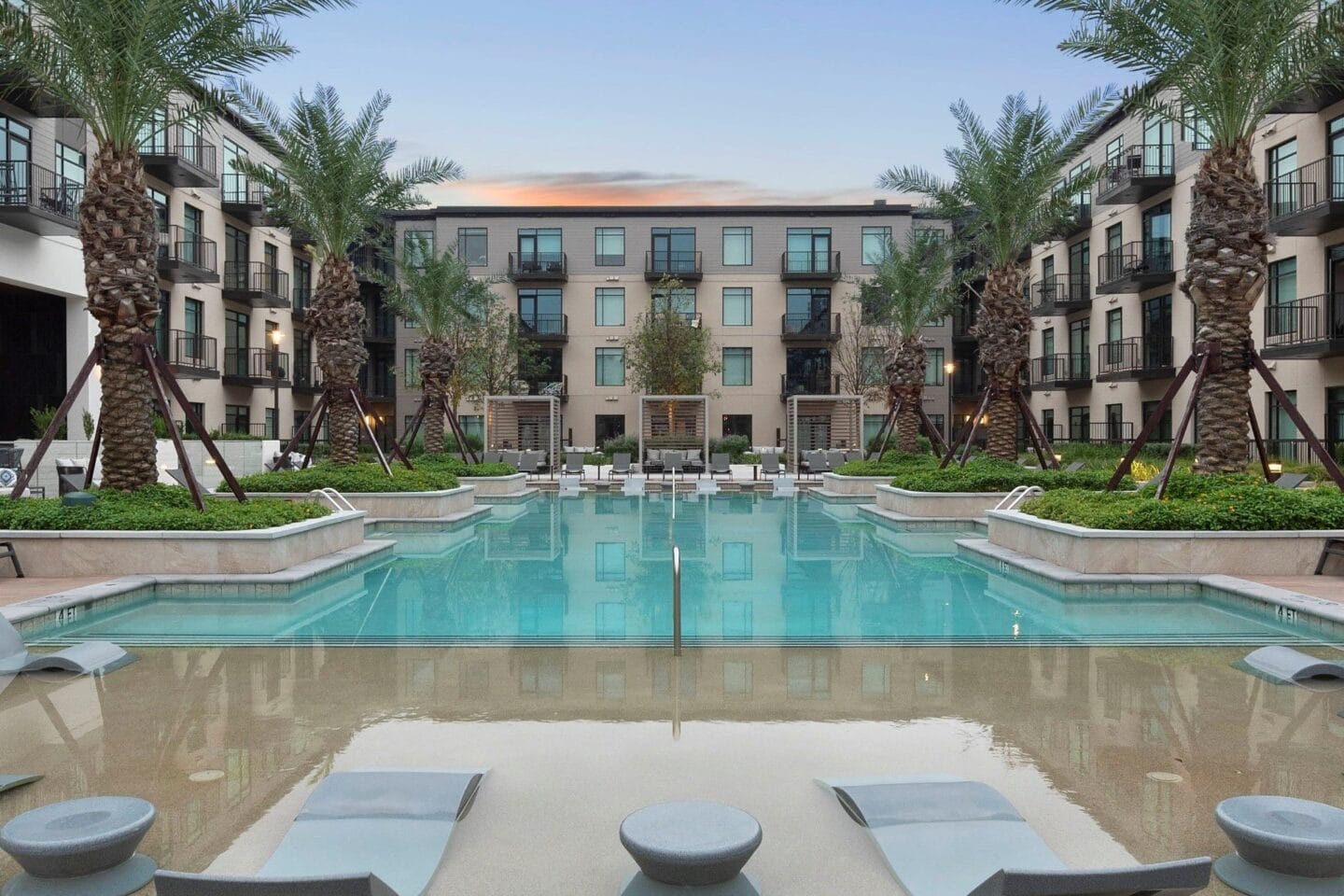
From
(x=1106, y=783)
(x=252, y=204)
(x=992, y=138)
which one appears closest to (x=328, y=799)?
(x=1106, y=783)

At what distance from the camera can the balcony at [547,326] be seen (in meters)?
46.2

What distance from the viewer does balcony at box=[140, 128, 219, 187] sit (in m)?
28.2

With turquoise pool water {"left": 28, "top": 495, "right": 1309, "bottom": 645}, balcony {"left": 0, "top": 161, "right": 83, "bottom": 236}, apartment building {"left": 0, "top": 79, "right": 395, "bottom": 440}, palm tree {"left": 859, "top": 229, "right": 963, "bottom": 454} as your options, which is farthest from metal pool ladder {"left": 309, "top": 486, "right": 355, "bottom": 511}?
palm tree {"left": 859, "top": 229, "right": 963, "bottom": 454}

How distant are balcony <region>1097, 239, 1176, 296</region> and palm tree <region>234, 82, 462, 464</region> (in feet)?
75.8

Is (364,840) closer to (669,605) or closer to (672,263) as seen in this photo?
(669,605)

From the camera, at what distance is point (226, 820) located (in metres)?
4.27

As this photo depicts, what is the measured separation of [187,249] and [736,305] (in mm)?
23773

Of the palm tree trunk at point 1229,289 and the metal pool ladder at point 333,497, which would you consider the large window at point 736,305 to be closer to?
the metal pool ladder at point 333,497

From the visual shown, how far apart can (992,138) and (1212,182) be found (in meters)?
8.38

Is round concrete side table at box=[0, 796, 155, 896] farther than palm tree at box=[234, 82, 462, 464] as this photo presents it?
No

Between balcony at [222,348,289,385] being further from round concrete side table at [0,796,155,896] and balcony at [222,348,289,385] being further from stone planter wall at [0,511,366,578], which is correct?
round concrete side table at [0,796,155,896]

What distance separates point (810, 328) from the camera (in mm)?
46312

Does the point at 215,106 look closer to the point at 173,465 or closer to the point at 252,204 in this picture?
the point at 173,465

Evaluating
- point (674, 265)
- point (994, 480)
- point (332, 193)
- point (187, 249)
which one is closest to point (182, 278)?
point (187, 249)
